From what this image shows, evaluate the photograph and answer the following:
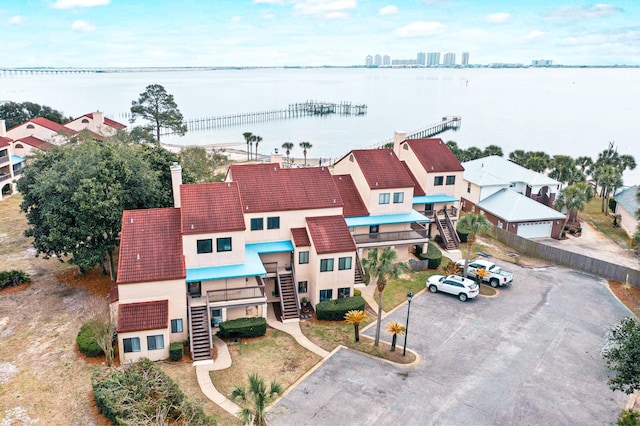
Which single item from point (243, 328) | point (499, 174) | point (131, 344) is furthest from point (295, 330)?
point (499, 174)

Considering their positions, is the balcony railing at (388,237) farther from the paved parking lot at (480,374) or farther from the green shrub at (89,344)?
the green shrub at (89,344)

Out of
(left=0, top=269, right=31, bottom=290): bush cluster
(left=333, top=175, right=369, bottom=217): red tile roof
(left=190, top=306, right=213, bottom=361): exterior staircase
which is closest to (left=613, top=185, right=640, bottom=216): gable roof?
(left=333, top=175, right=369, bottom=217): red tile roof

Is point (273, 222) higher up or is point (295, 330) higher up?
point (273, 222)

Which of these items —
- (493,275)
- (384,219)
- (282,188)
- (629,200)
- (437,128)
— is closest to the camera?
(282,188)

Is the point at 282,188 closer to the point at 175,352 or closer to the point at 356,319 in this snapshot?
the point at 356,319

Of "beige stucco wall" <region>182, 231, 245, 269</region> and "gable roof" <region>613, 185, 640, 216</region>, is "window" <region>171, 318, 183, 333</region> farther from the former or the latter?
"gable roof" <region>613, 185, 640, 216</region>

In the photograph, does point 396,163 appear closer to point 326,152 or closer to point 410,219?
point 410,219
